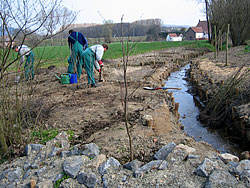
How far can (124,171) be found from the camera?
10.1 ft

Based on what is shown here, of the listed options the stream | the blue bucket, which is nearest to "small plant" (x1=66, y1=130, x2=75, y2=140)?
the stream

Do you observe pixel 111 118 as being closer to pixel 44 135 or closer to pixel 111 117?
pixel 111 117

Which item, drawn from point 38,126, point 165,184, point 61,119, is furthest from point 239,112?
point 38,126

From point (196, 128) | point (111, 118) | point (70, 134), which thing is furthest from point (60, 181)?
point (196, 128)

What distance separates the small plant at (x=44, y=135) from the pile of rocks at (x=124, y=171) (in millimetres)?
700

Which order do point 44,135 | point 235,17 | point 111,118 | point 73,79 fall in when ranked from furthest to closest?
1. point 235,17
2. point 73,79
3. point 111,118
4. point 44,135

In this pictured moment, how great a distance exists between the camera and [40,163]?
133 inches

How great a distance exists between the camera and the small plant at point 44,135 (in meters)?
4.22

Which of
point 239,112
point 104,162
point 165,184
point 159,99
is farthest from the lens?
point 159,99

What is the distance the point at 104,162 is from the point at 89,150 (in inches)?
14.6

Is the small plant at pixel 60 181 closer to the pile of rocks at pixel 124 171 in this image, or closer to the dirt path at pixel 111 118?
the pile of rocks at pixel 124 171

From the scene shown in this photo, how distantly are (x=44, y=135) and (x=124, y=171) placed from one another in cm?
202

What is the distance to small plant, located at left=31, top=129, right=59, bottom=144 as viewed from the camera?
422 cm

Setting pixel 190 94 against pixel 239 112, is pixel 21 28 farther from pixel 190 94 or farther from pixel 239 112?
pixel 190 94
